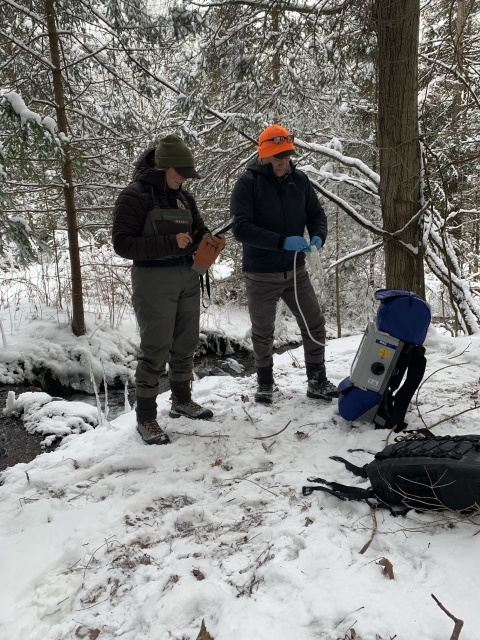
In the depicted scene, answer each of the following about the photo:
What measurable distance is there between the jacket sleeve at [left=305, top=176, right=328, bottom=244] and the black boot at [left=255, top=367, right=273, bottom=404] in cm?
120

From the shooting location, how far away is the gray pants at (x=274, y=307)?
3305 millimetres

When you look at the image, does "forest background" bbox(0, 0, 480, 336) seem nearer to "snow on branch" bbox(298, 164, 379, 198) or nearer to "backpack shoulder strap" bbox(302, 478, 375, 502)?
"snow on branch" bbox(298, 164, 379, 198)

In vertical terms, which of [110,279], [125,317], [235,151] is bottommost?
[125,317]

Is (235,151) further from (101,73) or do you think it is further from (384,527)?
(384,527)

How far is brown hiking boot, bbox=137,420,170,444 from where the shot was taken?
2.89m

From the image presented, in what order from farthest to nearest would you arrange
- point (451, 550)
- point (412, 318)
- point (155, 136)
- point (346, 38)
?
point (155, 136)
point (346, 38)
point (412, 318)
point (451, 550)

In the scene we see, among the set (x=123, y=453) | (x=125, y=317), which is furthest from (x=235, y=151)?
(x=123, y=453)

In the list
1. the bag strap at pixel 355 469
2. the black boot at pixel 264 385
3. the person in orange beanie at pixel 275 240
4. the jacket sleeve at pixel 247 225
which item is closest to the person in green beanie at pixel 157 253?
the jacket sleeve at pixel 247 225

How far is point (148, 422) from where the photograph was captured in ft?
9.82

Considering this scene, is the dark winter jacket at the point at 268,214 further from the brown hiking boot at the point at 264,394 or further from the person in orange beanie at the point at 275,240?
the brown hiking boot at the point at 264,394

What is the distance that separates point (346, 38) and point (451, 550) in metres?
4.58

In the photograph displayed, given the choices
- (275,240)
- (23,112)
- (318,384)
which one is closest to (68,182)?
(23,112)

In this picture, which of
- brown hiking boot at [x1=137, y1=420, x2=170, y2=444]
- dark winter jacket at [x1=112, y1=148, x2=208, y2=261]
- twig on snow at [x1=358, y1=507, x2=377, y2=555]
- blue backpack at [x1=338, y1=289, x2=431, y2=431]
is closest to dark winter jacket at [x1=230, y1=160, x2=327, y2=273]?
dark winter jacket at [x1=112, y1=148, x2=208, y2=261]

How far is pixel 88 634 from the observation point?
1.51 meters
